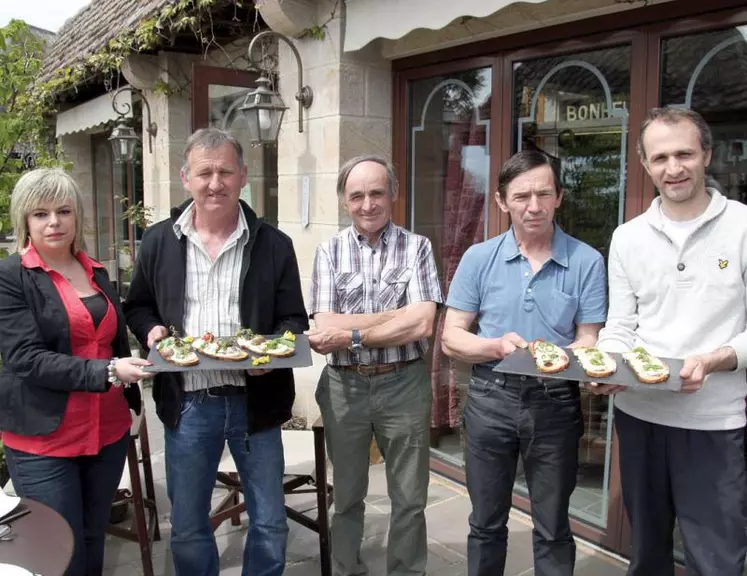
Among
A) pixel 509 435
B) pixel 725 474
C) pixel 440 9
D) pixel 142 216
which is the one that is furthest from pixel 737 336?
pixel 142 216

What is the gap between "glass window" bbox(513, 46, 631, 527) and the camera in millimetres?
3412

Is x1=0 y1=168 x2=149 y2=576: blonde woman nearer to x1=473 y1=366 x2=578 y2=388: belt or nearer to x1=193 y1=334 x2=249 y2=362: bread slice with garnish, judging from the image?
x1=193 y1=334 x2=249 y2=362: bread slice with garnish

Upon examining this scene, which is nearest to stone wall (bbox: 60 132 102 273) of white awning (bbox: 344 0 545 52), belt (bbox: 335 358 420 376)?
white awning (bbox: 344 0 545 52)

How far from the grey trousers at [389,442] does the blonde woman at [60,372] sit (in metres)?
0.86

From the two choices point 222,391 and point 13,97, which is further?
point 13,97

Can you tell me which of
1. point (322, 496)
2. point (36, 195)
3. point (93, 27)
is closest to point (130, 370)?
point (36, 195)

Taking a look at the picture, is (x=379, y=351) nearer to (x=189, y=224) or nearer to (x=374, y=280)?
(x=374, y=280)

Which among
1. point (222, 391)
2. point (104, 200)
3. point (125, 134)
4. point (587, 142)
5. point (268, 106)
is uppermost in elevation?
point (125, 134)

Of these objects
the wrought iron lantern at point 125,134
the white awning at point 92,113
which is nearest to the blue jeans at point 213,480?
the wrought iron lantern at point 125,134

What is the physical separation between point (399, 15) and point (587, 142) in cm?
136

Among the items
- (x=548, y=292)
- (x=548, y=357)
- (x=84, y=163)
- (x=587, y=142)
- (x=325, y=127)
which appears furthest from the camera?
(x=84, y=163)

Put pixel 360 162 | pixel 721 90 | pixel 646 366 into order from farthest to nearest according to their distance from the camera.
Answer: pixel 721 90
pixel 360 162
pixel 646 366

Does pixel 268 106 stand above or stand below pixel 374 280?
above

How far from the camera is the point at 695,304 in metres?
2.20
